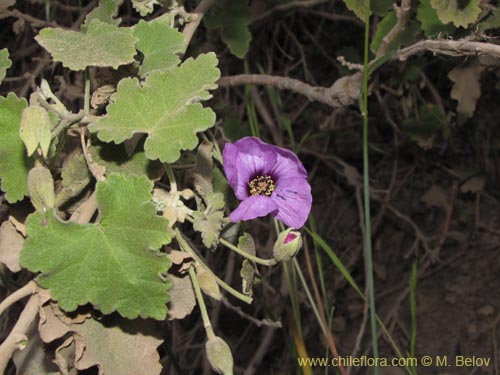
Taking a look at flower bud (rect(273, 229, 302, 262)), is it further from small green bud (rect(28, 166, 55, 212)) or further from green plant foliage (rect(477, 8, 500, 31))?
green plant foliage (rect(477, 8, 500, 31))

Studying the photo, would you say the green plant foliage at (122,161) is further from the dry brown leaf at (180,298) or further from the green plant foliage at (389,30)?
the green plant foliage at (389,30)

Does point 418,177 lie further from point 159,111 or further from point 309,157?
point 159,111

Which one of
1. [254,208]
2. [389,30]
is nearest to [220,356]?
[254,208]

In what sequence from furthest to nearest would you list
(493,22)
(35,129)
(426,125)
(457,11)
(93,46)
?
1. (426,125)
2. (493,22)
3. (457,11)
4. (93,46)
5. (35,129)

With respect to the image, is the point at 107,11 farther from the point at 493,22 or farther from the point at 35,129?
the point at 493,22

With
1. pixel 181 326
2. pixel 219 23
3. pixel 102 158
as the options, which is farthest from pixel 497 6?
pixel 181 326
